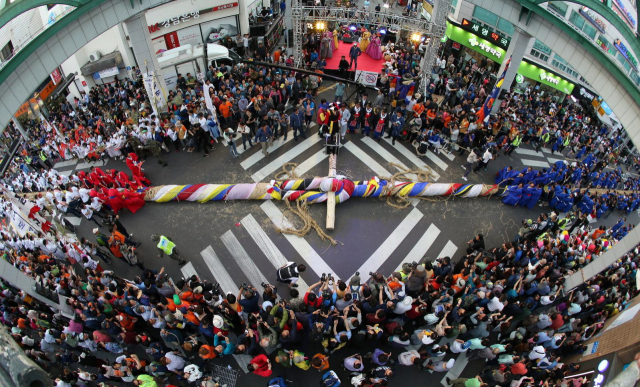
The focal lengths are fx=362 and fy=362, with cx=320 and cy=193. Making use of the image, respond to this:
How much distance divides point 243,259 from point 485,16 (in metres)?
20.3

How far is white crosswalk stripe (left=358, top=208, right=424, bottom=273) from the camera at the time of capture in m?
11.4

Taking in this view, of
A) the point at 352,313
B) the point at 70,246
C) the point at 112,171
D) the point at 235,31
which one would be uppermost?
the point at 235,31

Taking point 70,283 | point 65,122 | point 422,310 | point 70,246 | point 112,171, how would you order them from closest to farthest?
point 422,310
point 70,283
point 70,246
point 112,171
point 65,122

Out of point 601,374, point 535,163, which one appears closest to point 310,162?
point 535,163

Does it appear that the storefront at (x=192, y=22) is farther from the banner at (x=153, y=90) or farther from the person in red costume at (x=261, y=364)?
the person in red costume at (x=261, y=364)

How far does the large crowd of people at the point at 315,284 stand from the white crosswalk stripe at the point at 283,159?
0.70 meters

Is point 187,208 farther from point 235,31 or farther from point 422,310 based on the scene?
point 235,31

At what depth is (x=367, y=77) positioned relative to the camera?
17594 mm

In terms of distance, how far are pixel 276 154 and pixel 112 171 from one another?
5.90m

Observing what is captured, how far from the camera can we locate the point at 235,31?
70.7 feet

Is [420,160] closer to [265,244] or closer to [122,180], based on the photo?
[265,244]

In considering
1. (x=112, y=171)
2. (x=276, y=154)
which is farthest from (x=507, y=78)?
(x=112, y=171)

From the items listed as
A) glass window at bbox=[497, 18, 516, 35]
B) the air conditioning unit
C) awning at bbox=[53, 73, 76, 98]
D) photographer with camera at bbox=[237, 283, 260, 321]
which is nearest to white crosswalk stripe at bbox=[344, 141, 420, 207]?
photographer with camera at bbox=[237, 283, 260, 321]

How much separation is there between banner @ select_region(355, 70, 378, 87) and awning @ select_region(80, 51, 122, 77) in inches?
511
